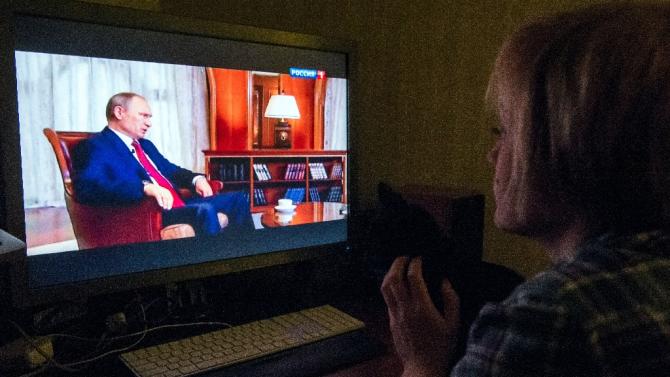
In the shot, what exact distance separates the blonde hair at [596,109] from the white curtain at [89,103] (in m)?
0.50

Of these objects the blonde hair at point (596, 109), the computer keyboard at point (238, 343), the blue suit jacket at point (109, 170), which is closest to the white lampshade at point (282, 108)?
the blue suit jacket at point (109, 170)

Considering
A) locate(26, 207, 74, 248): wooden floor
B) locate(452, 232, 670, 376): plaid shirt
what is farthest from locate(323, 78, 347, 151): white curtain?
locate(452, 232, 670, 376): plaid shirt

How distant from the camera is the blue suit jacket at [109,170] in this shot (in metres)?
0.81

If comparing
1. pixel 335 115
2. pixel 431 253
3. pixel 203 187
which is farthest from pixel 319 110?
pixel 431 253

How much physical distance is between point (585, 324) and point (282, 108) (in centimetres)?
68

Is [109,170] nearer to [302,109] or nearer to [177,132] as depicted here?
[177,132]

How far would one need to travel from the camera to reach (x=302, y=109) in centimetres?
104

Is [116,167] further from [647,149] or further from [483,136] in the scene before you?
[483,136]

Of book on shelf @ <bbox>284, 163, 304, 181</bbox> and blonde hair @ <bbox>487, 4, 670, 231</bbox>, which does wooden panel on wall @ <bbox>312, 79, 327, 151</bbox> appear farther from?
blonde hair @ <bbox>487, 4, 670, 231</bbox>

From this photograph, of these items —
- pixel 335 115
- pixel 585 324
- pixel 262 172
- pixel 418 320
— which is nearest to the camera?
pixel 585 324

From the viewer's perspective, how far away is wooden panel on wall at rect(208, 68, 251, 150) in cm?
93

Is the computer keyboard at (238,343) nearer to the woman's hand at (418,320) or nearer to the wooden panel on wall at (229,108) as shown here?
the woman's hand at (418,320)

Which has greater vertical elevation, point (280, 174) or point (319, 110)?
point (319, 110)

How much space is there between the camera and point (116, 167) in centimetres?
84
